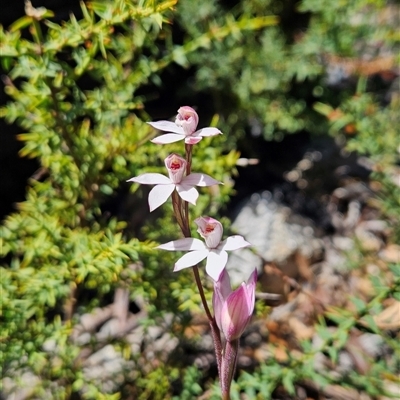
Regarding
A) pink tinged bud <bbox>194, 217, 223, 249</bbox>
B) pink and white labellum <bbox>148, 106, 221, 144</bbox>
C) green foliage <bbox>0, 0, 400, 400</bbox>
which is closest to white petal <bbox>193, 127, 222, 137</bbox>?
pink and white labellum <bbox>148, 106, 221, 144</bbox>

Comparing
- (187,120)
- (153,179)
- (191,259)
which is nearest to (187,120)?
(187,120)

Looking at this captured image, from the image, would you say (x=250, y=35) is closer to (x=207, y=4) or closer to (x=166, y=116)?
(x=207, y=4)

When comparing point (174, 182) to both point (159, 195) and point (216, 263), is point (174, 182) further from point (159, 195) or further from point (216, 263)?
point (216, 263)

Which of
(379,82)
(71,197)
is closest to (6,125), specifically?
(71,197)

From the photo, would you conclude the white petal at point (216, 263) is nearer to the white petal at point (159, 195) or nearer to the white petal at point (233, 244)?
the white petal at point (233, 244)

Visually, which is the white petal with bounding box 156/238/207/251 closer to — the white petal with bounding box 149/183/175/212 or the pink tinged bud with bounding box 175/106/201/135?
the white petal with bounding box 149/183/175/212

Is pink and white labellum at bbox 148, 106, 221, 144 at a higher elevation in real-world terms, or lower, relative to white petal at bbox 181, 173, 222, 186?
higher
